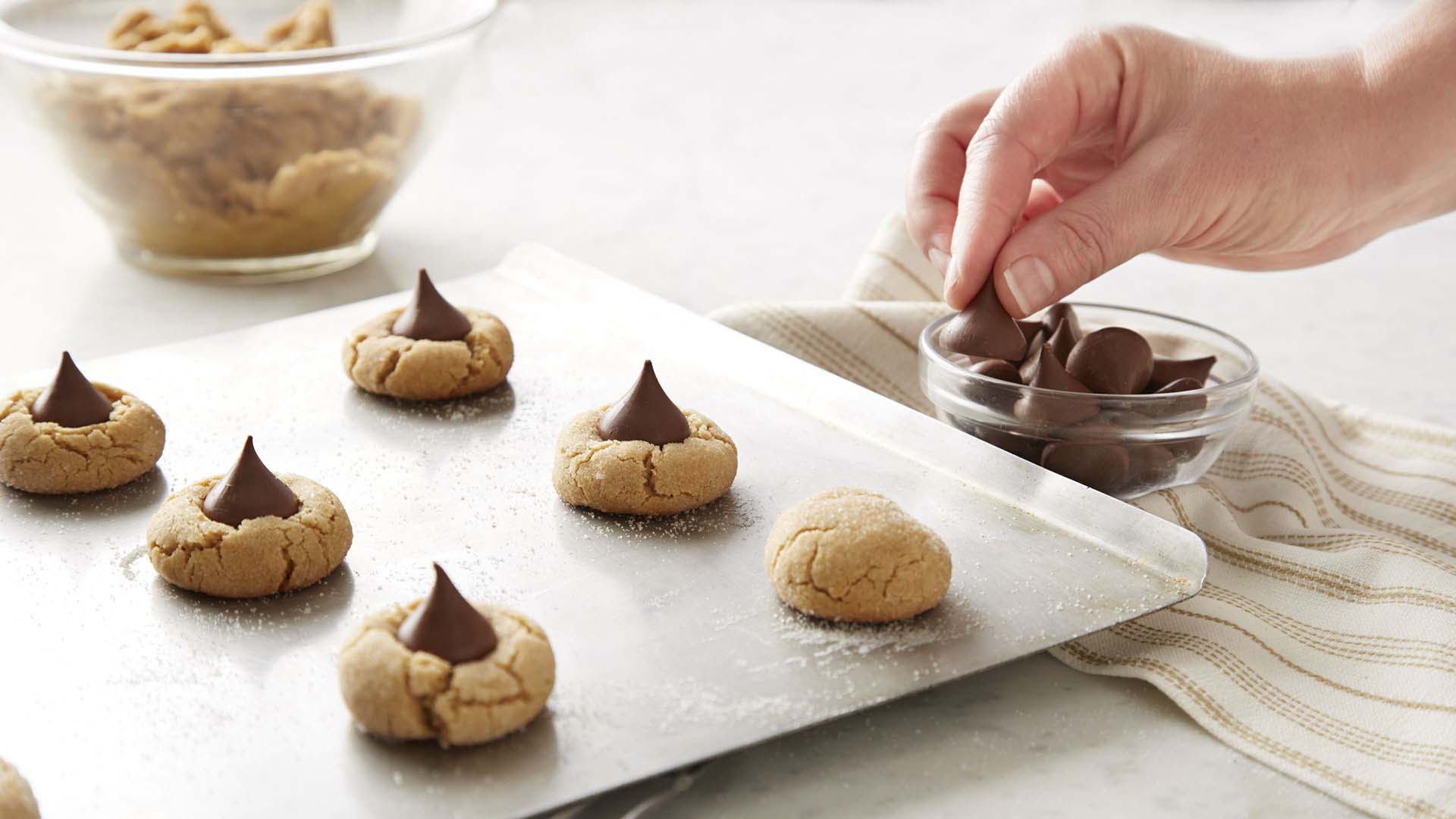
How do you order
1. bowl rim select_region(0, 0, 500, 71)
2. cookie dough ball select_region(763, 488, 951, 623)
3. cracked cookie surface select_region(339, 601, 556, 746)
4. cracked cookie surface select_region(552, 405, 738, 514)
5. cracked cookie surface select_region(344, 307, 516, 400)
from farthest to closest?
1. bowl rim select_region(0, 0, 500, 71)
2. cracked cookie surface select_region(344, 307, 516, 400)
3. cracked cookie surface select_region(552, 405, 738, 514)
4. cookie dough ball select_region(763, 488, 951, 623)
5. cracked cookie surface select_region(339, 601, 556, 746)

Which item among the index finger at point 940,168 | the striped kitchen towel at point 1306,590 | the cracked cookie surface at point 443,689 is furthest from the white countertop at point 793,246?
the index finger at point 940,168

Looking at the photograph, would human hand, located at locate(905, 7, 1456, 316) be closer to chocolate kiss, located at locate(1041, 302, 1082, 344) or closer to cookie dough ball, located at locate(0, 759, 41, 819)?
chocolate kiss, located at locate(1041, 302, 1082, 344)

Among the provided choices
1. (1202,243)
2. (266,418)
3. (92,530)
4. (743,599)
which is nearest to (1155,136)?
(1202,243)

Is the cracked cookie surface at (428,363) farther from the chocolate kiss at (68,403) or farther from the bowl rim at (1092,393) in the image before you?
the bowl rim at (1092,393)

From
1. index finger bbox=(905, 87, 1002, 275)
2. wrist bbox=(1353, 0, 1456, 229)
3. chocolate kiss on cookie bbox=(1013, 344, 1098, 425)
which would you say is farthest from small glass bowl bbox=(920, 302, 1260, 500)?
wrist bbox=(1353, 0, 1456, 229)

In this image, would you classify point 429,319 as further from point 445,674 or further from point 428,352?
point 445,674
